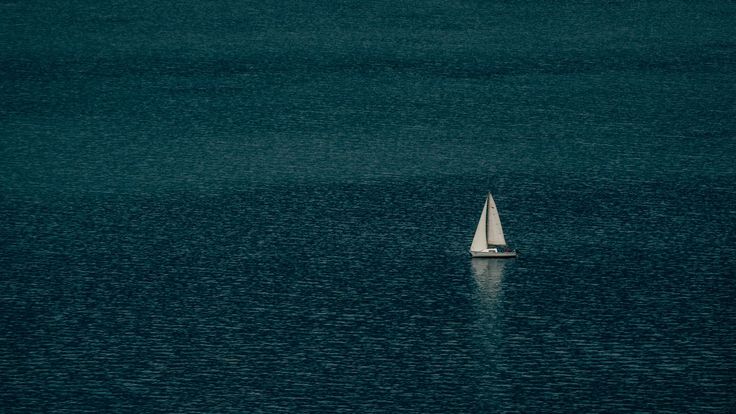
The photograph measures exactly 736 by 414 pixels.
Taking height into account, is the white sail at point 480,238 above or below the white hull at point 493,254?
above

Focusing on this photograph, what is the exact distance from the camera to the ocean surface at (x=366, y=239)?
94312 millimetres

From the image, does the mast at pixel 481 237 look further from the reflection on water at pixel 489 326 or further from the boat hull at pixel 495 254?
the reflection on water at pixel 489 326

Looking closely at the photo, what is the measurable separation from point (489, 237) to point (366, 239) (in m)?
12.2

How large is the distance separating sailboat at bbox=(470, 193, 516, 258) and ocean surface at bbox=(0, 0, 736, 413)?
1420 millimetres

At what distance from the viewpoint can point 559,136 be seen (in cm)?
15412

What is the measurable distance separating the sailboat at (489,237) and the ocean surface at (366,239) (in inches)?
55.9

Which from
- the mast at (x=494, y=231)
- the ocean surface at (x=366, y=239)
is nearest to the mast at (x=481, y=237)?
the mast at (x=494, y=231)

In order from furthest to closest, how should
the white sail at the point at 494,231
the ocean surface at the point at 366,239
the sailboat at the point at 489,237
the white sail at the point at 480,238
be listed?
the white sail at the point at 494,231 → the sailboat at the point at 489,237 → the white sail at the point at 480,238 → the ocean surface at the point at 366,239

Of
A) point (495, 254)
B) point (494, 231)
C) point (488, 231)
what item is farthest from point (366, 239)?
point (495, 254)

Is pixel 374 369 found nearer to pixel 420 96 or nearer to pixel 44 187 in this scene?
pixel 44 187

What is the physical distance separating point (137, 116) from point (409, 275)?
63654 millimetres

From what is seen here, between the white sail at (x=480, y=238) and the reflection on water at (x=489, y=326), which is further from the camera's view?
the white sail at (x=480, y=238)

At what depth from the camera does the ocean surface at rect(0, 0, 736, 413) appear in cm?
9431

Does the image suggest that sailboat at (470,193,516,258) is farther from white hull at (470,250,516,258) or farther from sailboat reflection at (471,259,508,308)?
sailboat reflection at (471,259,508,308)
